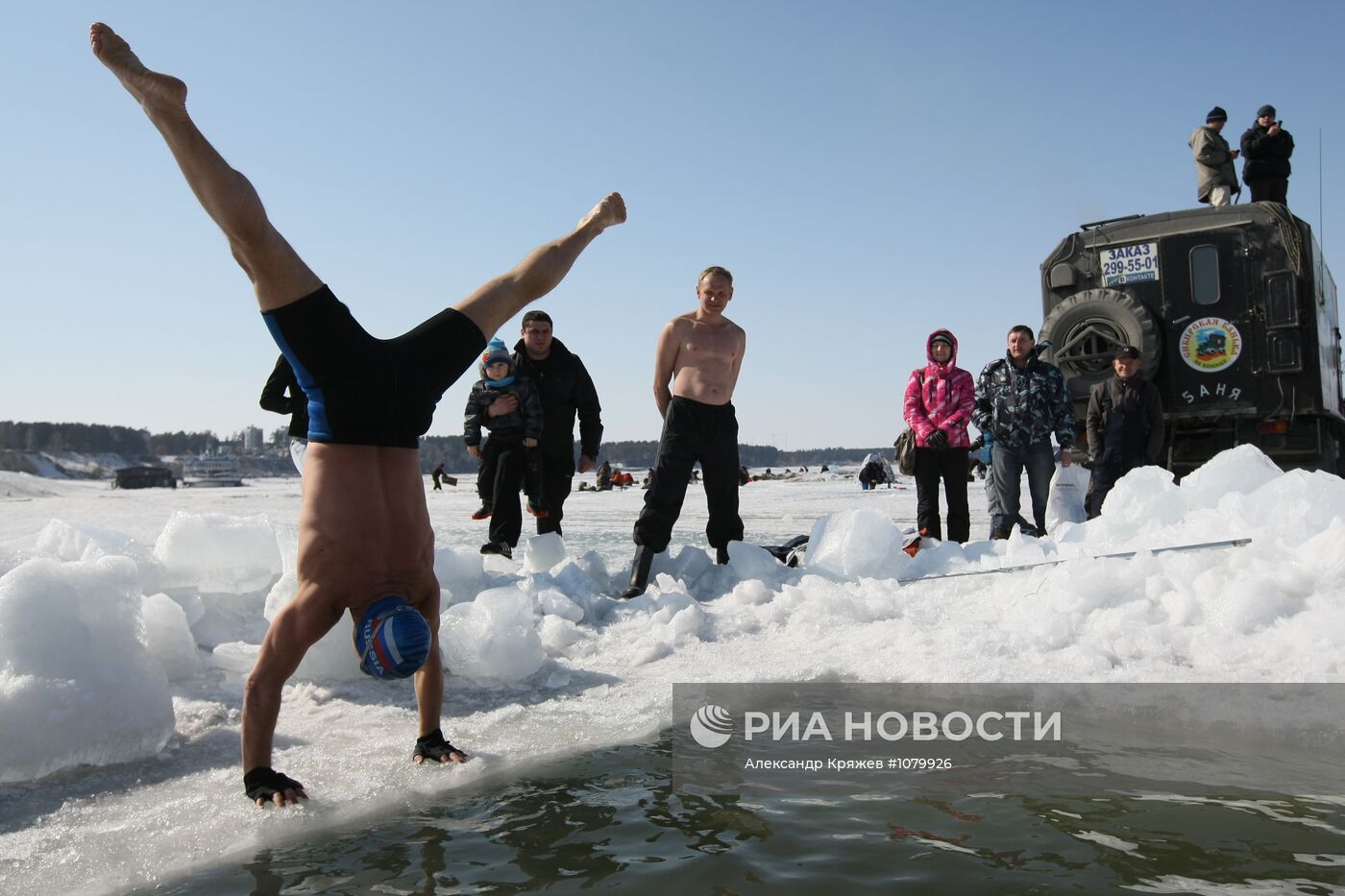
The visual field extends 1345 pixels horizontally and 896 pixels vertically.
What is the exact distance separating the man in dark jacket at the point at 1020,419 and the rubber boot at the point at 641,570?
281cm

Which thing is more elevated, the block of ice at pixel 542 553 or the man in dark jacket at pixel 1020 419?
the man in dark jacket at pixel 1020 419

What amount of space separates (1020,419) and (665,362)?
2.73 meters

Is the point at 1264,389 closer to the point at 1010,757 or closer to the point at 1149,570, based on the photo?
the point at 1149,570

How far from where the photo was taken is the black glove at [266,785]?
242 cm

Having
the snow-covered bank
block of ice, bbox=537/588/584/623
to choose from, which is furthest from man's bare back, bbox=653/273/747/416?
block of ice, bbox=537/588/584/623

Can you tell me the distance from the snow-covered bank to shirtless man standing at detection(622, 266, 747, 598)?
295 mm

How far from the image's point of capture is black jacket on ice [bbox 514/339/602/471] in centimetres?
636

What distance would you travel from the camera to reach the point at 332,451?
8.42 ft

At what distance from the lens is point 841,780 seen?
2545 mm

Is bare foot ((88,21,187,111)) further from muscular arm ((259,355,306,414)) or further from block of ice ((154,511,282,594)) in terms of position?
block of ice ((154,511,282,594))

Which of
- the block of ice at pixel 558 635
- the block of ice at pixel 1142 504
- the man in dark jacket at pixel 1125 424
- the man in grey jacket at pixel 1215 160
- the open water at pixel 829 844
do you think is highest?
the man in grey jacket at pixel 1215 160

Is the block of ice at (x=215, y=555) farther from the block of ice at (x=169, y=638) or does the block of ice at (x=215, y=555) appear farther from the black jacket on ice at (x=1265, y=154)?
the black jacket on ice at (x=1265, y=154)

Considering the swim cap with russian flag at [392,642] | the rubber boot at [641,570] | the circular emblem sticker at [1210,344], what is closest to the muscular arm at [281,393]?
Result: the swim cap with russian flag at [392,642]


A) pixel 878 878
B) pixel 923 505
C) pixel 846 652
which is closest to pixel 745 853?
pixel 878 878
